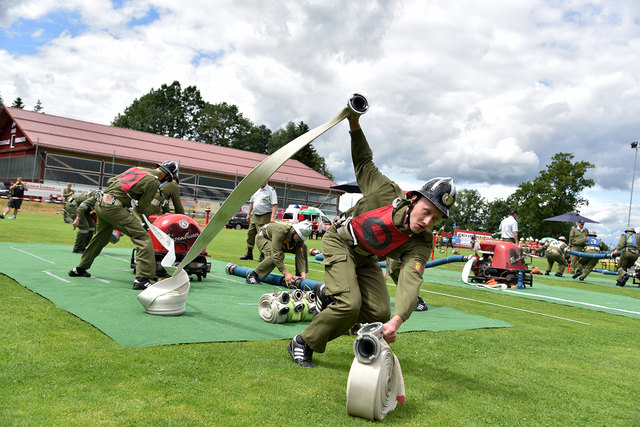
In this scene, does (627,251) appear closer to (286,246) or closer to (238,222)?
(286,246)

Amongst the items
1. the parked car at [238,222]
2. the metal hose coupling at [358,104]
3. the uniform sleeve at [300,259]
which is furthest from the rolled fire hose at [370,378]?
the parked car at [238,222]

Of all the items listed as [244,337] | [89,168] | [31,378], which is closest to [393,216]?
[244,337]

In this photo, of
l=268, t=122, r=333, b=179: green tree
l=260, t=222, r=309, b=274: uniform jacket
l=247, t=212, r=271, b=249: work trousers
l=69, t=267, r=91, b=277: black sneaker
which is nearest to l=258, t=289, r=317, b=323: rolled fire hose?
l=260, t=222, r=309, b=274: uniform jacket

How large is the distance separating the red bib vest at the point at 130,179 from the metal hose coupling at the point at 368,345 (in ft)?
16.8

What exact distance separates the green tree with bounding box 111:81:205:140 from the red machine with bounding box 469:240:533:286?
82614mm

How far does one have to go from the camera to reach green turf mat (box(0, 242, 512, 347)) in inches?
193

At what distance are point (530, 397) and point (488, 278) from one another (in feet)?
33.8

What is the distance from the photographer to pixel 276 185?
48.1 m

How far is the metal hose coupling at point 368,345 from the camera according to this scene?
10.3 ft

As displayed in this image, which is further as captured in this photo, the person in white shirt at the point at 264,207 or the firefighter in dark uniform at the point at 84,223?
the person in white shirt at the point at 264,207

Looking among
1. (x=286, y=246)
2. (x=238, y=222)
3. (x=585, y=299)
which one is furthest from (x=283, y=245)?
(x=238, y=222)

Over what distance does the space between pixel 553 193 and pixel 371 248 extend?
57846 millimetres

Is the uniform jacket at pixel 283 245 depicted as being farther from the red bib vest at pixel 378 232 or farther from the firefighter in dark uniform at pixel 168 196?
the red bib vest at pixel 378 232

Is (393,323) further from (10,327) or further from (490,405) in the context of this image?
(10,327)
